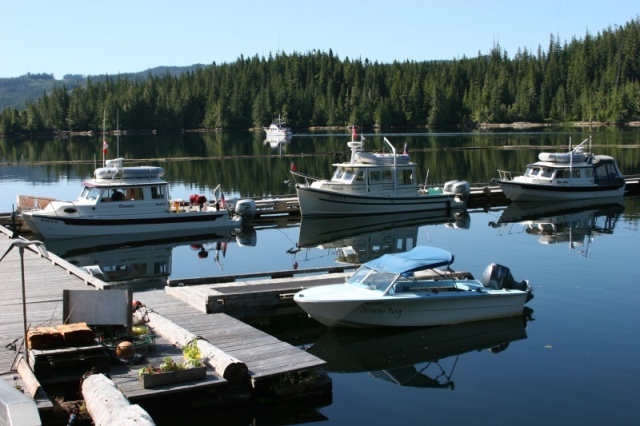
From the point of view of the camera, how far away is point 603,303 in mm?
22641

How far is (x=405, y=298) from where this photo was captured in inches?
762

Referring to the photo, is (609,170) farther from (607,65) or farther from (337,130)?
(607,65)

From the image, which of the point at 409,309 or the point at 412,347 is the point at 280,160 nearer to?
the point at 409,309

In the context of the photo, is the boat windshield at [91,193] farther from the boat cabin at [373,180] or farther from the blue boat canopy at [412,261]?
the blue boat canopy at [412,261]

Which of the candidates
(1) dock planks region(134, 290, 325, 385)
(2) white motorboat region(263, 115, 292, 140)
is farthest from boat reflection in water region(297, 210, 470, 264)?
(2) white motorboat region(263, 115, 292, 140)

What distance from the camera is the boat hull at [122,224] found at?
34781mm

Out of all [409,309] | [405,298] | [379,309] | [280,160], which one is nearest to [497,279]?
[409,309]

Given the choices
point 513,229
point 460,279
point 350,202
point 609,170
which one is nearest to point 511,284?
point 460,279

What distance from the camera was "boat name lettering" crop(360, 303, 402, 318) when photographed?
19281 millimetres

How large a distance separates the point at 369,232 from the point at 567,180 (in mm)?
14209

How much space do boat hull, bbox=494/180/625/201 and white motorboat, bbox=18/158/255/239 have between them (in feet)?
54.8

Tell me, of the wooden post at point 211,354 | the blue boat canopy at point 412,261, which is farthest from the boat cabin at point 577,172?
the wooden post at point 211,354

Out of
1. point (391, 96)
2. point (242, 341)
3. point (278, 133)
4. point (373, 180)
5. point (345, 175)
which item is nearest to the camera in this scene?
point (242, 341)

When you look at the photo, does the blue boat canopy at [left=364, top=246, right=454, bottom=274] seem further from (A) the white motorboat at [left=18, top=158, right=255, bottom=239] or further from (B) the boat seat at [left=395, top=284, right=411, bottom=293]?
(A) the white motorboat at [left=18, top=158, right=255, bottom=239]
